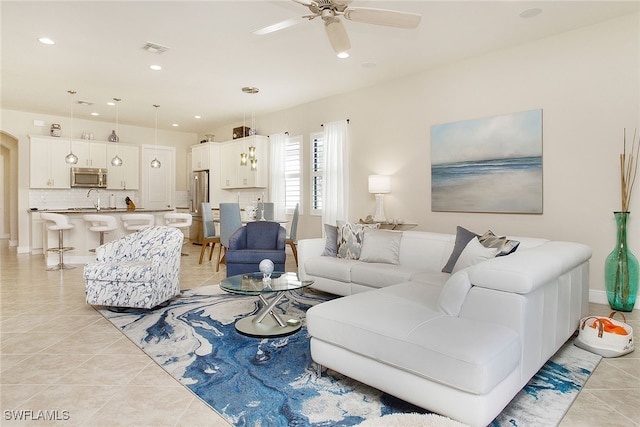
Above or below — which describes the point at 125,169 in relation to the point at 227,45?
below

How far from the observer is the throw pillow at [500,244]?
2.71 meters

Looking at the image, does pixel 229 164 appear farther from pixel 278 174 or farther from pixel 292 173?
pixel 292 173

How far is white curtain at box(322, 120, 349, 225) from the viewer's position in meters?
6.46

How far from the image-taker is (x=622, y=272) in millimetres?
3727

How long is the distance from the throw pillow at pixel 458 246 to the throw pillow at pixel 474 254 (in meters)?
0.27

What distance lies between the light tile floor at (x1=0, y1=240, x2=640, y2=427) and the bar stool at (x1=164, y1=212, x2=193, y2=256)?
357cm

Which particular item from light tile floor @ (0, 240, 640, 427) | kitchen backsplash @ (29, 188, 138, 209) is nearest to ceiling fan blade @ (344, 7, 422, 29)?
light tile floor @ (0, 240, 640, 427)

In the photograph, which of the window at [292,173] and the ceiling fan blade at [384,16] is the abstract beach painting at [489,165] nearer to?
the ceiling fan blade at [384,16]

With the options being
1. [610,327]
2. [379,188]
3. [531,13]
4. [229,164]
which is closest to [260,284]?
[610,327]

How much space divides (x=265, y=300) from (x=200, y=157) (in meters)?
6.99

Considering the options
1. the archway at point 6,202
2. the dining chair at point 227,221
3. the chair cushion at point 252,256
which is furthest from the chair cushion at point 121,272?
the archway at point 6,202

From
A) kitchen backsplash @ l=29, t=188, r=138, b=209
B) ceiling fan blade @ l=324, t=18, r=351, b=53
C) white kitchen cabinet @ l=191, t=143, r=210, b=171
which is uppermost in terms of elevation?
ceiling fan blade @ l=324, t=18, r=351, b=53

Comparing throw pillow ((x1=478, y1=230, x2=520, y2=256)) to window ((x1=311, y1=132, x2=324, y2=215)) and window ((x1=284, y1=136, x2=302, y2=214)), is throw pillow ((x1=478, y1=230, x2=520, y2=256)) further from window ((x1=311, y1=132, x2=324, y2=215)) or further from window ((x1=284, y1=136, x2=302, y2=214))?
window ((x1=284, y1=136, x2=302, y2=214))

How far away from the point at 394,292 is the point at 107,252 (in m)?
3.13
